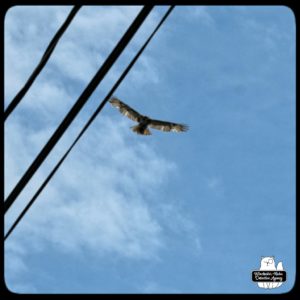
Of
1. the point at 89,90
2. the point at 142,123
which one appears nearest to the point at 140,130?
the point at 142,123

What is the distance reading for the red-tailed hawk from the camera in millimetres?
22797

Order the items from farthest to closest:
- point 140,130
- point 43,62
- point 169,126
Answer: point 140,130 → point 169,126 → point 43,62

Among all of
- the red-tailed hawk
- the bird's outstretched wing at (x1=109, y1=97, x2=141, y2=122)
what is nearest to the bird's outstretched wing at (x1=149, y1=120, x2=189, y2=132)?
the red-tailed hawk

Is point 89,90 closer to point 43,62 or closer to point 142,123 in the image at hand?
point 43,62

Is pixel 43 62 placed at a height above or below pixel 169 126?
below

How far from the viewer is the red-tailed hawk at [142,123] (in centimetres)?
2280

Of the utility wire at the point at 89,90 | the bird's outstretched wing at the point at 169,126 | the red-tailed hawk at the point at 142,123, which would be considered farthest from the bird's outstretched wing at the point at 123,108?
the utility wire at the point at 89,90

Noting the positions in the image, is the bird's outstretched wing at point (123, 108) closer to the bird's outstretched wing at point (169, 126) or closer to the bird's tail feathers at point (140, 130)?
the bird's tail feathers at point (140, 130)

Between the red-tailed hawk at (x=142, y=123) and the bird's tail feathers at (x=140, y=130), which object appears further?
the bird's tail feathers at (x=140, y=130)

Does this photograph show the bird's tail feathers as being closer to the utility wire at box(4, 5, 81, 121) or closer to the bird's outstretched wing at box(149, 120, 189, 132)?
the bird's outstretched wing at box(149, 120, 189, 132)

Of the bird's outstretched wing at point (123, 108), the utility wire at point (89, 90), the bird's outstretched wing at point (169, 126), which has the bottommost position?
the utility wire at point (89, 90)

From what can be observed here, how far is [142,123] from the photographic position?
23234 millimetres

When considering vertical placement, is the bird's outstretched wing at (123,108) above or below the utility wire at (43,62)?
above
